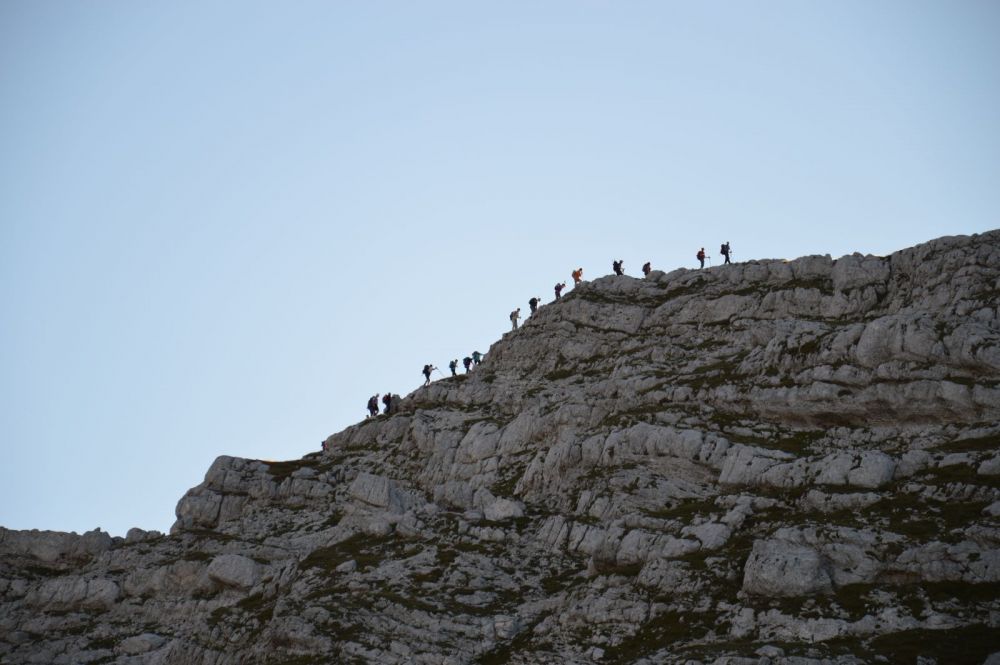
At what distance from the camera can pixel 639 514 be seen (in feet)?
220

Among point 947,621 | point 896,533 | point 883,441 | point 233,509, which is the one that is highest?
point 233,509

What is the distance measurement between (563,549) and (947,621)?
2805 cm

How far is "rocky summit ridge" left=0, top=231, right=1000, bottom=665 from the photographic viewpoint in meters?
53.7

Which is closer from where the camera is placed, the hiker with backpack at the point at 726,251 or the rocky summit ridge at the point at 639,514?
the rocky summit ridge at the point at 639,514

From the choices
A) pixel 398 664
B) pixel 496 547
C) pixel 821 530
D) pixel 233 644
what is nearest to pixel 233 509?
pixel 233 644

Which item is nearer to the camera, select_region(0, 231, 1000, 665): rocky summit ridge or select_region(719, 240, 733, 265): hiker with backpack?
select_region(0, 231, 1000, 665): rocky summit ridge

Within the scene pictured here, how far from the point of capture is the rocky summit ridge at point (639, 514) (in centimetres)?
5369

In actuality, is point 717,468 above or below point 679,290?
below

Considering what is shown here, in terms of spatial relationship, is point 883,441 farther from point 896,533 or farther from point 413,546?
point 413,546

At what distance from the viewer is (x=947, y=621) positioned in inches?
1884

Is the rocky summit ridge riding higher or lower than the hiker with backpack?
lower

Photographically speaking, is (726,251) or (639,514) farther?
(726,251)

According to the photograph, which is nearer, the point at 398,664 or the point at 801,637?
the point at 801,637

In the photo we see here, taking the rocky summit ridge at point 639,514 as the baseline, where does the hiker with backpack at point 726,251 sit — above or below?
above
